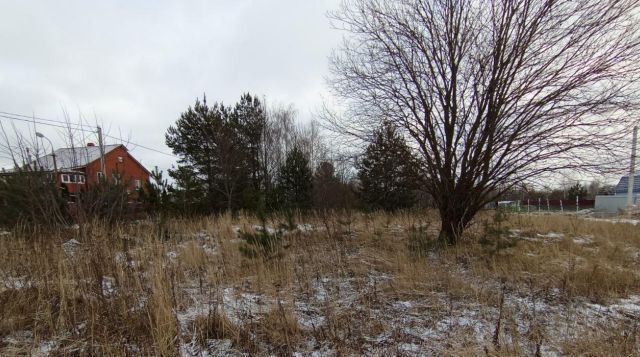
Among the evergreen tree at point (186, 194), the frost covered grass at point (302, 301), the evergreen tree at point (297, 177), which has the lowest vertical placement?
the frost covered grass at point (302, 301)

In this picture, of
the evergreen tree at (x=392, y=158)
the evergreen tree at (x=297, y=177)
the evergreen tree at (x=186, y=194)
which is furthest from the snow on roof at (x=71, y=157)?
the evergreen tree at (x=297, y=177)

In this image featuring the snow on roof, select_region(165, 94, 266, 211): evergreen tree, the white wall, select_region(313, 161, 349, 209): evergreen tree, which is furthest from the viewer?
the white wall

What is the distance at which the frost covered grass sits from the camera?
2381mm

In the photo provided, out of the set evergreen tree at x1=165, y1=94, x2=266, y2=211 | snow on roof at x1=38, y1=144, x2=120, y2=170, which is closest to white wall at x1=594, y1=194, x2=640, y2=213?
evergreen tree at x1=165, y1=94, x2=266, y2=211

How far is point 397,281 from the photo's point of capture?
388cm

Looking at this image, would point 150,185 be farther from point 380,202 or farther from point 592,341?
point 592,341

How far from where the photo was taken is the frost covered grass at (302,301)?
7.81 feet

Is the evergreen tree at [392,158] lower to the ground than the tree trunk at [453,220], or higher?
higher

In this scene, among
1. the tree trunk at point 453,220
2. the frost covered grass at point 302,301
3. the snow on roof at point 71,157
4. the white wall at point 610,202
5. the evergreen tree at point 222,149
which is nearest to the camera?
the frost covered grass at point 302,301

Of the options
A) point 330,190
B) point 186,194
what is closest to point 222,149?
point 186,194

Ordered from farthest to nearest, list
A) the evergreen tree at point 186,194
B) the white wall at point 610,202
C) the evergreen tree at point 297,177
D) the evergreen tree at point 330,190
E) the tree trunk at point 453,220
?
the white wall at point 610,202
the evergreen tree at point 297,177
the evergreen tree at point 330,190
the evergreen tree at point 186,194
the tree trunk at point 453,220

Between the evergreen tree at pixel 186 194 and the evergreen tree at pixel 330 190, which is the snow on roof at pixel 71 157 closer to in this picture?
the evergreen tree at pixel 186 194

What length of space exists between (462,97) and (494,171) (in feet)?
4.75

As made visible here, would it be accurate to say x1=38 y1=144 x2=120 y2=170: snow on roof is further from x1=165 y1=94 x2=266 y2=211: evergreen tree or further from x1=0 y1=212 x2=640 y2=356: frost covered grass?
x1=165 y1=94 x2=266 y2=211: evergreen tree
